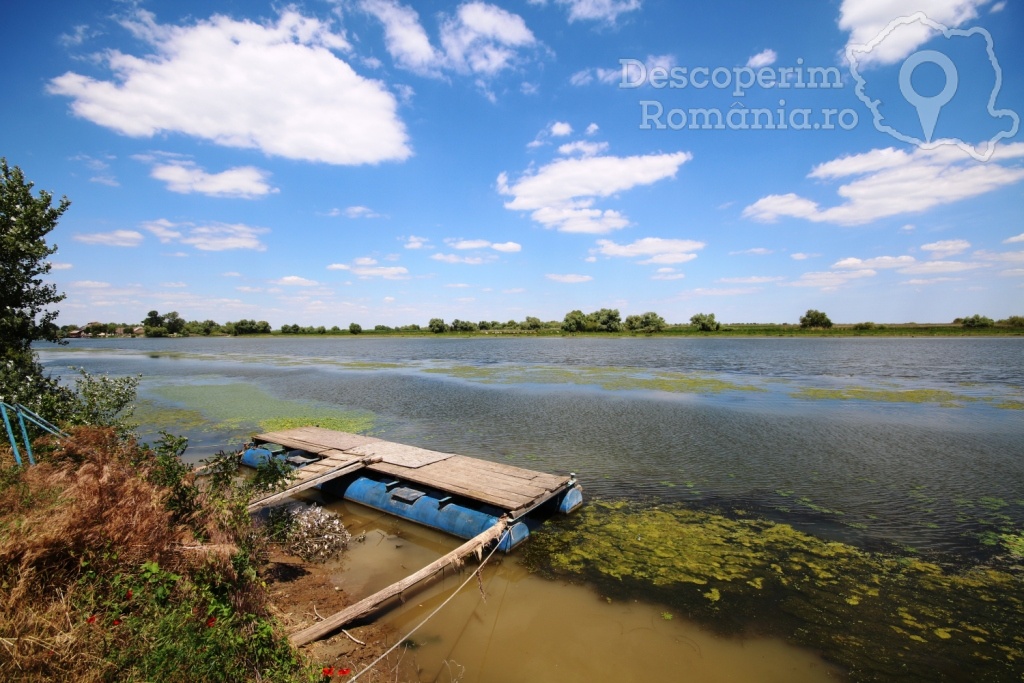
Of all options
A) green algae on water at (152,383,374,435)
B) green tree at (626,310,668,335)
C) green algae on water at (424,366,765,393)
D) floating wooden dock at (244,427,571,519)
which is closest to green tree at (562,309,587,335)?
green tree at (626,310,668,335)

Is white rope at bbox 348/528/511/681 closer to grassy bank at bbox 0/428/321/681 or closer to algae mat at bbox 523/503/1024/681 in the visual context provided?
algae mat at bbox 523/503/1024/681

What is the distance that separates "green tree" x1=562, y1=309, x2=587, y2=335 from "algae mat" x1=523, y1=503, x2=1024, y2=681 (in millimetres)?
143262

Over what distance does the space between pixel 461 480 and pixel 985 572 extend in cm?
1118

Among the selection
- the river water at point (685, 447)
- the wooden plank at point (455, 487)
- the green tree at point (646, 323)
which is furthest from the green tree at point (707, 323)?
the wooden plank at point (455, 487)

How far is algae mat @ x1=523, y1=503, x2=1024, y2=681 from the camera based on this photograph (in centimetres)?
682

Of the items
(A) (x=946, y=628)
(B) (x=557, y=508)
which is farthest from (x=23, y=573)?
(A) (x=946, y=628)

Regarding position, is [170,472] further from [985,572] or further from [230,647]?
[985,572]

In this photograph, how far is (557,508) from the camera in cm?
1161

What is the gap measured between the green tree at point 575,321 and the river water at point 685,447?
11254 cm

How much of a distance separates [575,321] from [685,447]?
137 meters

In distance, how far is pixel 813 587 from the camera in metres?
8.45

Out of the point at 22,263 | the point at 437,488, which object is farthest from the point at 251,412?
the point at 437,488

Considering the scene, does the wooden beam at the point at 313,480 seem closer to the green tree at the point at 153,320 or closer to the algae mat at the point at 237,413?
the algae mat at the point at 237,413

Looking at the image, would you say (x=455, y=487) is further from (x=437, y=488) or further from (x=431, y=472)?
(x=431, y=472)
